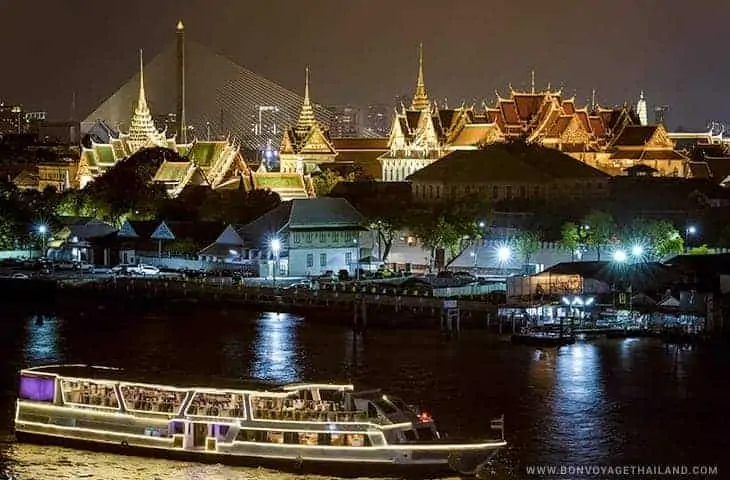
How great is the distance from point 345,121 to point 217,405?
64.6 metres

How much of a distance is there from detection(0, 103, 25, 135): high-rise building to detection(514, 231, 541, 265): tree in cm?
6186

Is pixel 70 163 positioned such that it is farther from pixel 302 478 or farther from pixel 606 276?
pixel 302 478

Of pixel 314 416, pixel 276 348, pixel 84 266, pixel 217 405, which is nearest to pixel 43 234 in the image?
pixel 84 266

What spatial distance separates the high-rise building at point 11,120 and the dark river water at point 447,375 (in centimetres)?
6363

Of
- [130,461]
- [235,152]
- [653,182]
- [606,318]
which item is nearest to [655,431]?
[130,461]

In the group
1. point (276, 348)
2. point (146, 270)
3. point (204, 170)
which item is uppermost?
point (204, 170)

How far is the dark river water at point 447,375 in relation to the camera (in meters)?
12.1

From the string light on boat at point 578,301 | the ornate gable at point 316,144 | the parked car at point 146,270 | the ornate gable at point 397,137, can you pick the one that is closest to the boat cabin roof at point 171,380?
the string light on boat at point 578,301

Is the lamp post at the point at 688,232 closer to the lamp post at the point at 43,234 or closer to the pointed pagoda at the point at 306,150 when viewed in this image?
the lamp post at the point at 43,234

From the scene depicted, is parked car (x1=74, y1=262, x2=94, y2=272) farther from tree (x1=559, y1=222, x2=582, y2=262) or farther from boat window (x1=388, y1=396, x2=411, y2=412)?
boat window (x1=388, y1=396, x2=411, y2=412)

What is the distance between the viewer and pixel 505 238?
2381cm

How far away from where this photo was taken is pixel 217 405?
39.3 ft

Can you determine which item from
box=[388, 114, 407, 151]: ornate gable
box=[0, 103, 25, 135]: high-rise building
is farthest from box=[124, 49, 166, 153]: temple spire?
box=[0, 103, 25, 135]: high-rise building

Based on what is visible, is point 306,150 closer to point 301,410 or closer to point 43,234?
point 43,234
